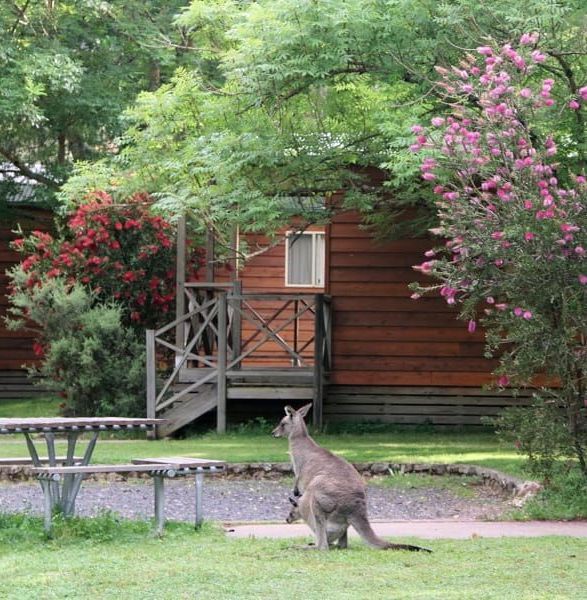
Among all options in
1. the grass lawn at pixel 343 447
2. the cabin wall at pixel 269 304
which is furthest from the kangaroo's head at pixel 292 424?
the cabin wall at pixel 269 304

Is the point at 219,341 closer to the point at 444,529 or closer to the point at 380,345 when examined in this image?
the point at 380,345

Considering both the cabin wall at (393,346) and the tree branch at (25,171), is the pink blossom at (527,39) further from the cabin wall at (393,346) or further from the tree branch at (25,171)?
the tree branch at (25,171)

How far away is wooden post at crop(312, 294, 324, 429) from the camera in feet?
66.7

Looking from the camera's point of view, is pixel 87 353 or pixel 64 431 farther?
pixel 87 353

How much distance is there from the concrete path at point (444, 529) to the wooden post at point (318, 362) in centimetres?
869

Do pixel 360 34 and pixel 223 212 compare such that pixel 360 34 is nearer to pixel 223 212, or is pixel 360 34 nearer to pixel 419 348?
pixel 223 212

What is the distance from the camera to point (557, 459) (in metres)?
12.6

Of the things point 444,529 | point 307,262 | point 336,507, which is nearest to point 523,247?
point 444,529

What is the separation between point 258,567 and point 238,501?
5567 mm

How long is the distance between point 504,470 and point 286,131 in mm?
5153

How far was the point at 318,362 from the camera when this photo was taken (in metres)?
20.3

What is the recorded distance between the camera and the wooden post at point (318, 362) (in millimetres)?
20328

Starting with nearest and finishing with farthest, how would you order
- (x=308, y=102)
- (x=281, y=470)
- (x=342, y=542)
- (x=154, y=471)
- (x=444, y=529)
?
(x=342, y=542) → (x=154, y=471) → (x=444, y=529) → (x=281, y=470) → (x=308, y=102)

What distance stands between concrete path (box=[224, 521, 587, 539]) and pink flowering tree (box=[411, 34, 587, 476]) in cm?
109
